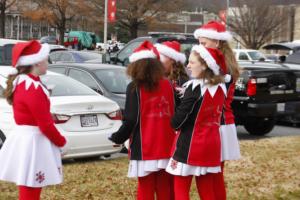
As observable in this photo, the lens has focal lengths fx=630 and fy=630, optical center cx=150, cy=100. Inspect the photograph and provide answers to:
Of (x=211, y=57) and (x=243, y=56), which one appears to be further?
(x=243, y=56)

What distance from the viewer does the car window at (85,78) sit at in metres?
10.9

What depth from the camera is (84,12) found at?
44.6m

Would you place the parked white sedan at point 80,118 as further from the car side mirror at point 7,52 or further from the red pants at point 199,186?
the car side mirror at point 7,52

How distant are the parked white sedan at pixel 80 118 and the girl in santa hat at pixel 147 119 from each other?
314 cm

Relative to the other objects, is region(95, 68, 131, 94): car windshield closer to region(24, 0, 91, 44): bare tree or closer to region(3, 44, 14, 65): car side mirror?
region(3, 44, 14, 65): car side mirror

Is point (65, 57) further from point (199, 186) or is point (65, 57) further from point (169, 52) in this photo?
point (199, 186)

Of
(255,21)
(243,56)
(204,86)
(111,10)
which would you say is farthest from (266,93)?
(255,21)

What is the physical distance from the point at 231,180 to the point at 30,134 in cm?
356

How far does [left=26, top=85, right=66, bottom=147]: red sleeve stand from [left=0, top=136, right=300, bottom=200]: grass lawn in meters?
1.98

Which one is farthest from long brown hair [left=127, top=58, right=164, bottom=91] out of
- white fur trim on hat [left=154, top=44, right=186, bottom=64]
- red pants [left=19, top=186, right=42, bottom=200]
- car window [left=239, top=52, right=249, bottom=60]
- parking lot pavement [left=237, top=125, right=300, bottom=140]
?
car window [left=239, top=52, right=249, bottom=60]

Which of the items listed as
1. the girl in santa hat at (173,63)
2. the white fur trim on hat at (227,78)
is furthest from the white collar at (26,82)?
the white fur trim on hat at (227,78)

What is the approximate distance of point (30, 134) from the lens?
16.0 ft

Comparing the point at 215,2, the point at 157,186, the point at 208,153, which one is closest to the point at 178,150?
the point at 208,153

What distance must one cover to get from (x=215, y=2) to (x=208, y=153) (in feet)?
169
